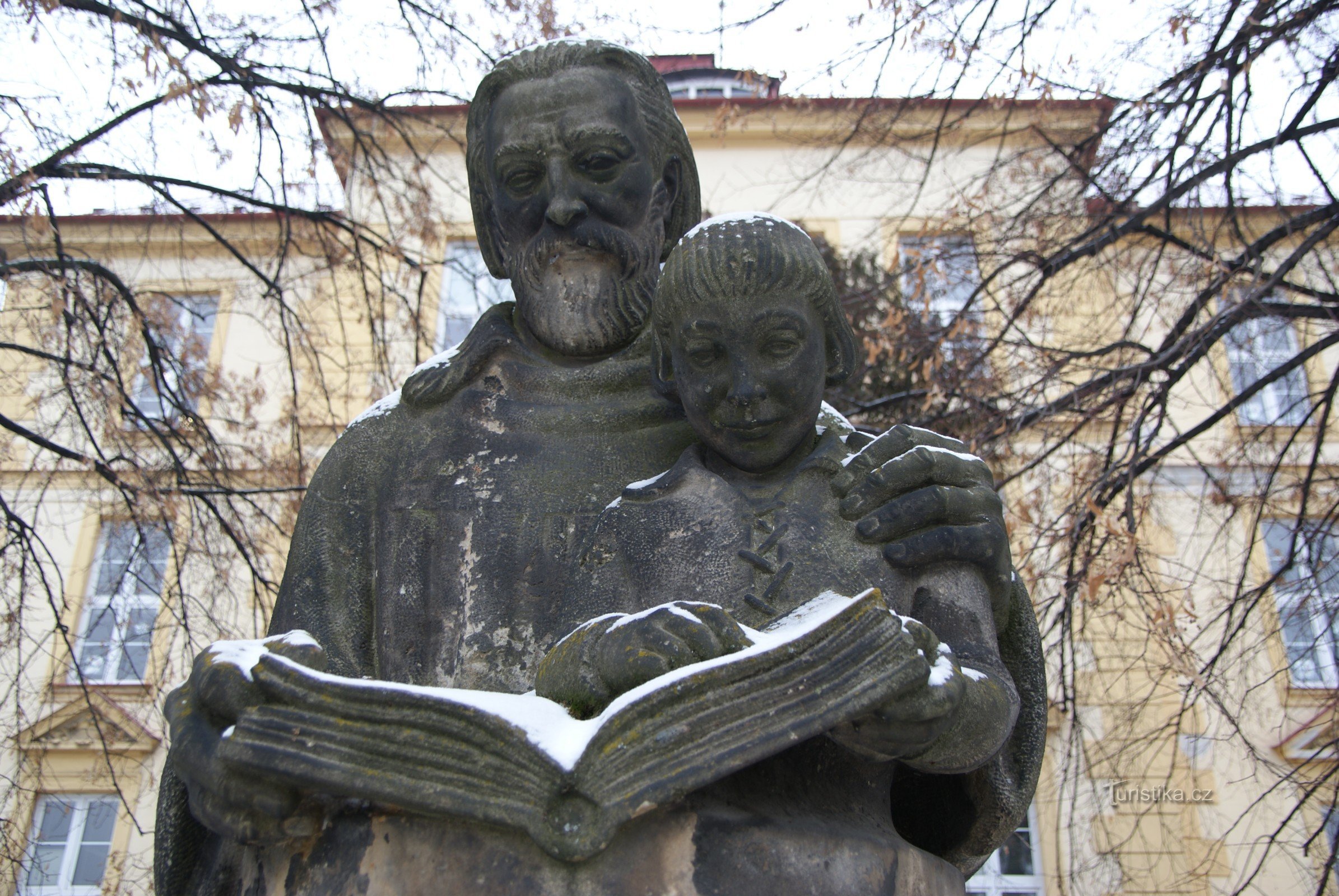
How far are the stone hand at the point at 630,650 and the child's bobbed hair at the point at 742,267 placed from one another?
46 centimetres

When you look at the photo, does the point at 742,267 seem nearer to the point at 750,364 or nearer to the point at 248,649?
the point at 750,364

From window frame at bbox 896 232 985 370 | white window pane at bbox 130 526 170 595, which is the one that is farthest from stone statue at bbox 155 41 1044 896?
white window pane at bbox 130 526 170 595

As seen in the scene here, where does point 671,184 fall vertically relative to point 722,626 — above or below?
above

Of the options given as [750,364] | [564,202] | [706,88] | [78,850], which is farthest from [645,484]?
[706,88]

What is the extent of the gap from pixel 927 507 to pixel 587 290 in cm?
83

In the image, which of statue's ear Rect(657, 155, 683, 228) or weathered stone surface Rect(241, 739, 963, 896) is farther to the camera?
statue's ear Rect(657, 155, 683, 228)

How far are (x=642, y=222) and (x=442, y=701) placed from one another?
123 centimetres

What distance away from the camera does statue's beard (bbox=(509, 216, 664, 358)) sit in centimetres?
235

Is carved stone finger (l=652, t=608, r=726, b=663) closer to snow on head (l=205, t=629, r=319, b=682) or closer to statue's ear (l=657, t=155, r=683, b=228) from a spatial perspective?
snow on head (l=205, t=629, r=319, b=682)

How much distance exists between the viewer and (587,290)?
7.79ft

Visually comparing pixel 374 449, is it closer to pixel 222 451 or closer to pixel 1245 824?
pixel 222 451

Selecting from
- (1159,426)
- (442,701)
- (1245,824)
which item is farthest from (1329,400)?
(1245,824)

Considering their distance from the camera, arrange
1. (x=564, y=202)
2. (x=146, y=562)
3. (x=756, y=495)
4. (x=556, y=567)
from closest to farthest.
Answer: (x=756, y=495) < (x=556, y=567) < (x=564, y=202) < (x=146, y=562)

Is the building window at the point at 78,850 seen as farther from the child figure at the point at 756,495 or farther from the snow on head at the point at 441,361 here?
the child figure at the point at 756,495
